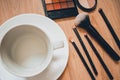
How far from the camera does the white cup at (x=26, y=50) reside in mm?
386

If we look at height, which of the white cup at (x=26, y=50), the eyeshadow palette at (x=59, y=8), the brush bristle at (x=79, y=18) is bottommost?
the white cup at (x=26, y=50)

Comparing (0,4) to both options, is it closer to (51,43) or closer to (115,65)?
(51,43)

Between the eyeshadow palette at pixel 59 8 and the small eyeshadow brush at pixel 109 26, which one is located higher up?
the eyeshadow palette at pixel 59 8

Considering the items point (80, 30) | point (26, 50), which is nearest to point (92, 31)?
point (80, 30)

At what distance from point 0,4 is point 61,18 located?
0.14m

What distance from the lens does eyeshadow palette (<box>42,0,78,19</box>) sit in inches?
18.2

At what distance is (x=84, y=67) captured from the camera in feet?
1.48

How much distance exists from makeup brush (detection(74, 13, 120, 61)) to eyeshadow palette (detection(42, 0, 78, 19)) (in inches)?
0.9

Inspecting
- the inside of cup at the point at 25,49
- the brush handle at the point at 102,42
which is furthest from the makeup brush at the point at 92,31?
the inside of cup at the point at 25,49

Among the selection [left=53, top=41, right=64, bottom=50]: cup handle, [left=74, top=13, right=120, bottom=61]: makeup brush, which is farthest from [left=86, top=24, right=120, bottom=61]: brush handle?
[left=53, top=41, right=64, bottom=50]: cup handle

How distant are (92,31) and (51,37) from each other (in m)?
0.10

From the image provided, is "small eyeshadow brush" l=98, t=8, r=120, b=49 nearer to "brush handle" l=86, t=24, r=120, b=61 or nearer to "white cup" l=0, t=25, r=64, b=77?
"brush handle" l=86, t=24, r=120, b=61

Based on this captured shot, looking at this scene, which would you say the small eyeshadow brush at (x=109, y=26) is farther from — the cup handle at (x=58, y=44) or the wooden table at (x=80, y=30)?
the cup handle at (x=58, y=44)

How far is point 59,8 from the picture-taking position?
0.48 meters
